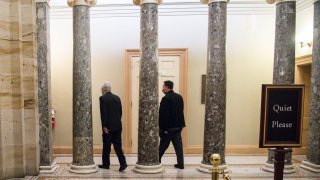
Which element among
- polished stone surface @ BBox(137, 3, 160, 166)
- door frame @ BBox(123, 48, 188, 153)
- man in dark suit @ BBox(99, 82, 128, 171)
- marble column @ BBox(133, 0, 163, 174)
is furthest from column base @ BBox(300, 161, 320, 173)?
man in dark suit @ BBox(99, 82, 128, 171)

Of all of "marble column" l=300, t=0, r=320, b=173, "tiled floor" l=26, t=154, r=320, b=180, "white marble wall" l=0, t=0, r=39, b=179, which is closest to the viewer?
"white marble wall" l=0, t=0, r=39, b=179

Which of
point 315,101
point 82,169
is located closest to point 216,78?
point 315,101

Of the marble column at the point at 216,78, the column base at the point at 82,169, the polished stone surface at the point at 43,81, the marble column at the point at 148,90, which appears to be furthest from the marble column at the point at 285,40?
the polished stone surface at the point at 43,81

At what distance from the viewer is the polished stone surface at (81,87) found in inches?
235

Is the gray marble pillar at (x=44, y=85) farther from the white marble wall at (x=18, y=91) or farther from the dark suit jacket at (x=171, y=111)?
the dark suit jacket at (x=171, y=111)

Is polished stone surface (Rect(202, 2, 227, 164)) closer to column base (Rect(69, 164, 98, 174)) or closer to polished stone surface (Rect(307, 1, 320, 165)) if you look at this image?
polished stone surface (Rect(307, 1, 320, 165))

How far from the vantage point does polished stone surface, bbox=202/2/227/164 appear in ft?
19.0

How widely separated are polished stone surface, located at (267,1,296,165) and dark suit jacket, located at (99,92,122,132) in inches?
132

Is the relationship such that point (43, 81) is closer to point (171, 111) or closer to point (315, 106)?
point (171, 111)

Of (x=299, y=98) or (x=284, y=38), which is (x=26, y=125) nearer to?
(x=299, y=98)

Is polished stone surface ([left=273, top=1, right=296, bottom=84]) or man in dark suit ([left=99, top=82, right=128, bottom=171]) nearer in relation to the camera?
polished stone surface ([left=273, top=1, right=296, bottom=84])

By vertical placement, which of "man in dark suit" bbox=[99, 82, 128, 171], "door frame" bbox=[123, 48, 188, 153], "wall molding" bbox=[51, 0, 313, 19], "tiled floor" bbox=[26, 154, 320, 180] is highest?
"wall molding" bbox=[51, 0, 313, 19]

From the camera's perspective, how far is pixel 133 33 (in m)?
7.88

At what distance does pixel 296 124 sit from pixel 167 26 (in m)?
5.02
